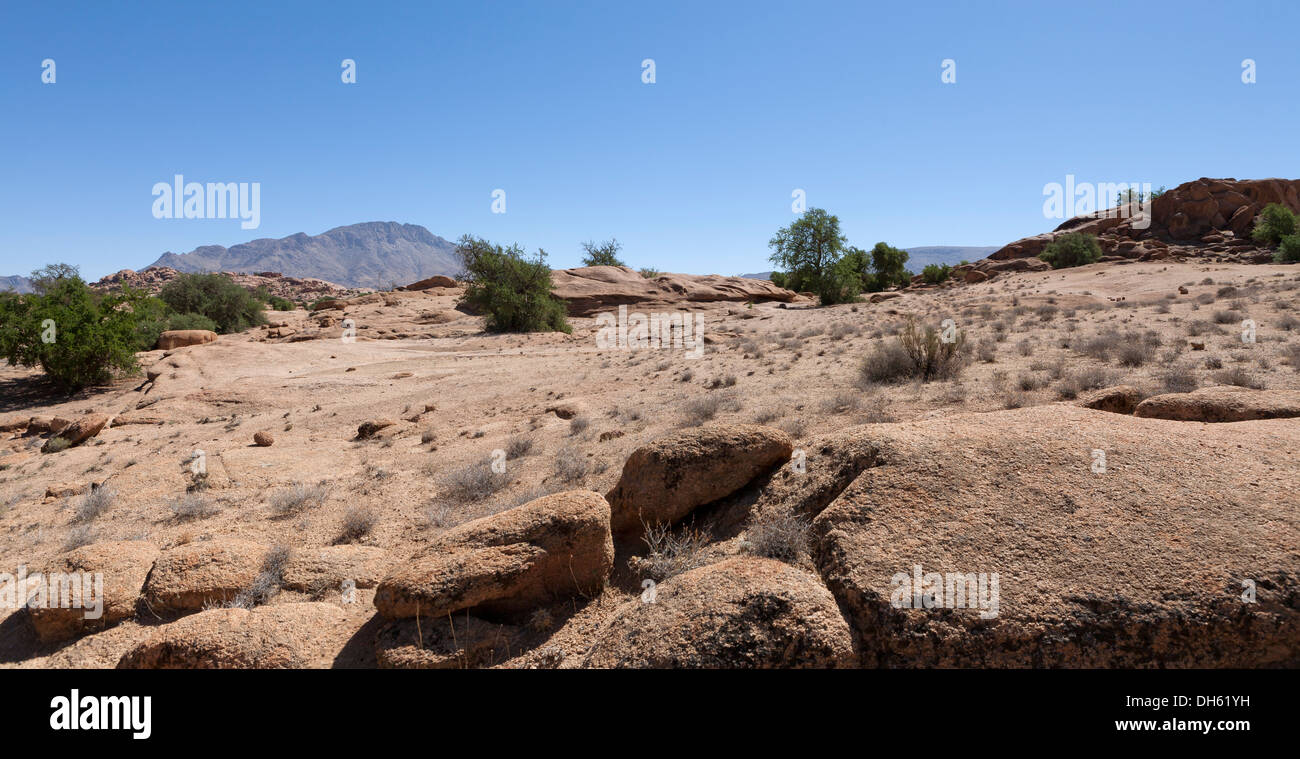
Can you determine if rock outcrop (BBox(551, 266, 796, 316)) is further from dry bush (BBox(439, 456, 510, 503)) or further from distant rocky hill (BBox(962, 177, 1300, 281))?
dry bush (BBox(439, 456, 510, 503))

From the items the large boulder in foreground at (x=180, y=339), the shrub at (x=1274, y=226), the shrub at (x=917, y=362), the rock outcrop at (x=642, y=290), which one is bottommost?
the shrub at (x=917, y=362)

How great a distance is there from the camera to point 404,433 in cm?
1028

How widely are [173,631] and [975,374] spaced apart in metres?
9.83

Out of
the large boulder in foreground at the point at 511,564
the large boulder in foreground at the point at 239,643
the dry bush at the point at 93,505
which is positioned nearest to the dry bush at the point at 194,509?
the dry bush at the point at 93,505

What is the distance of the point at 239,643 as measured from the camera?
11.1 feet

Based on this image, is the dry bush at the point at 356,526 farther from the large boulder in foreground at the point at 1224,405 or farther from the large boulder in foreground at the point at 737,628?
the large boulder in foreground at the point at 1224,405

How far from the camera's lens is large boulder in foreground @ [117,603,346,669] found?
3346 mm

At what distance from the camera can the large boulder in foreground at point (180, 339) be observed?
21250 mm

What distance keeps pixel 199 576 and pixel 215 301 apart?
29.9 metres

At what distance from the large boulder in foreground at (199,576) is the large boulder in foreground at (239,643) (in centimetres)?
65

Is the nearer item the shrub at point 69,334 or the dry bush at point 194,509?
the dry bush at point 194,509

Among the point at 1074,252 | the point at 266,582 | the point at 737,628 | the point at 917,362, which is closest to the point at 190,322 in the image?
the point at 266,582
